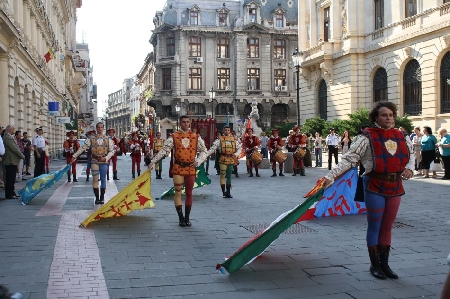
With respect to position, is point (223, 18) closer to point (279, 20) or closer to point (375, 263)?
point (279, 20)

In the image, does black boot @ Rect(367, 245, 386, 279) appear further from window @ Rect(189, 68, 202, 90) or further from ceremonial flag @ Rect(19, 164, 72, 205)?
window @ Rect(189, 68, 202, 90)

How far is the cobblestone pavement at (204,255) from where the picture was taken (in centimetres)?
516

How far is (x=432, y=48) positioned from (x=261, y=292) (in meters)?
24.6

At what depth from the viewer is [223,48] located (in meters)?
61.8

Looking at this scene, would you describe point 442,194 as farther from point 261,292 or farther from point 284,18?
point 284,18

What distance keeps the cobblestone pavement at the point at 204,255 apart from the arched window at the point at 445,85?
16.9m

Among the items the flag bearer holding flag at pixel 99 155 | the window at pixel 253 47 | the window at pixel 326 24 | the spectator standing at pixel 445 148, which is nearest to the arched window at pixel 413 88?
the window at pixel 326 24

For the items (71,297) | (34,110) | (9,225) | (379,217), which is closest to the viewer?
(71,297)

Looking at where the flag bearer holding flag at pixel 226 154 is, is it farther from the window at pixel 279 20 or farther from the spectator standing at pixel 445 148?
the window at pixel 279 20

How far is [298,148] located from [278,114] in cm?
4355

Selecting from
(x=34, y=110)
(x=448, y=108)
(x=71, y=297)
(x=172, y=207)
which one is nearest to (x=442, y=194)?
(x=172, y=207)

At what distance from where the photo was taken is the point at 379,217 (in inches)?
219

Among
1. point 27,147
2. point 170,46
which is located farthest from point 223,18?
point 27,147

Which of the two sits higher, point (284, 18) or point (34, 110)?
point (284, 18)
